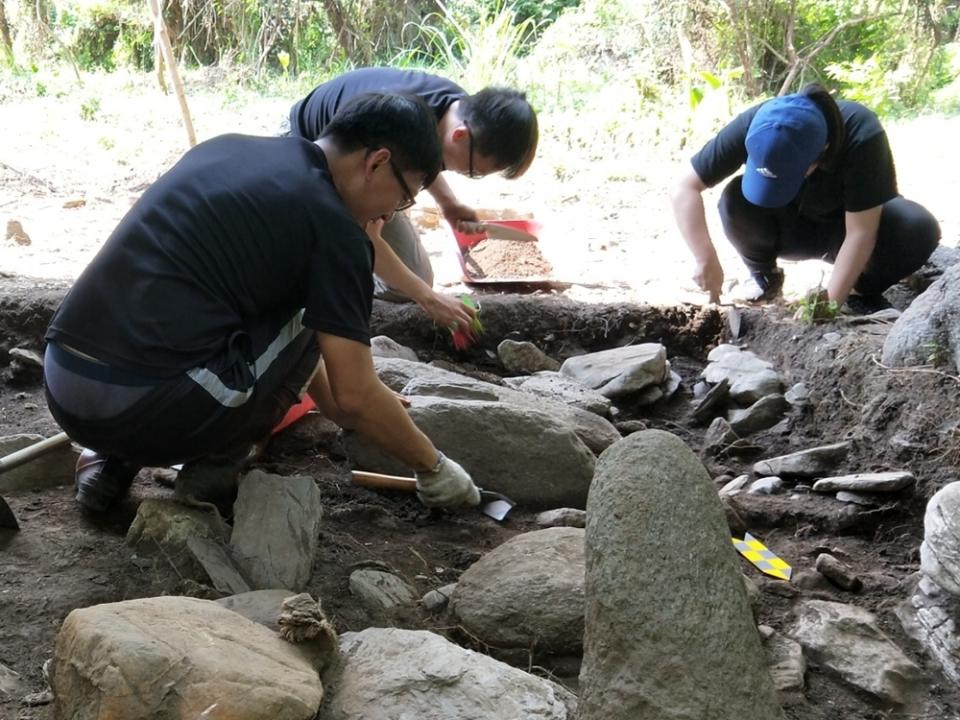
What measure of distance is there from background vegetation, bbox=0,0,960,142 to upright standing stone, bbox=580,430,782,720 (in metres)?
7.02

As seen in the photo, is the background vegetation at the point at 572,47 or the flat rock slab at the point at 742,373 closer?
the flat rock slab at the point at 742,373

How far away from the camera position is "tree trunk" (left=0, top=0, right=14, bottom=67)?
9312 millimetres

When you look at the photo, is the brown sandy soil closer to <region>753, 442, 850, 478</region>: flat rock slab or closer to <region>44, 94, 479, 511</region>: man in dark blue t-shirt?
<region>753, 442, 850, 478</region>: flat rock slab

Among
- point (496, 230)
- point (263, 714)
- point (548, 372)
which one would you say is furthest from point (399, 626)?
point (496, 230)

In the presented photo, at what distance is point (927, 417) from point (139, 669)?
254cm

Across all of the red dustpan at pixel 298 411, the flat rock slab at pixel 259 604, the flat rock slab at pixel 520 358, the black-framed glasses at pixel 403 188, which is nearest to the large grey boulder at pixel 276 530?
the flat rock slab at pixel 259 604

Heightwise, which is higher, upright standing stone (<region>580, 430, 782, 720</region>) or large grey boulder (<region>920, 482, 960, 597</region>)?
upright standing stone (<region>580, 430, 782, 720</region>)

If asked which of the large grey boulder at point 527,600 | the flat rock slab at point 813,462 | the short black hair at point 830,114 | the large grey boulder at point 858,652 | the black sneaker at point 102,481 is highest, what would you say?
the short black hair at point 830,114

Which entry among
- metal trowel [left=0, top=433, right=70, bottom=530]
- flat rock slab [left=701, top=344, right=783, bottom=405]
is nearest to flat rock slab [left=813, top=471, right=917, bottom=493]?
flat rock slab [left=701, top=344, right=783, bottom=405]

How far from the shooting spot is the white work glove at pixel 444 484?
8.48 ft

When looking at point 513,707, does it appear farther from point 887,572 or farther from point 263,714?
point 887,572

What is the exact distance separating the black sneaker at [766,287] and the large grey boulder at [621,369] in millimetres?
964

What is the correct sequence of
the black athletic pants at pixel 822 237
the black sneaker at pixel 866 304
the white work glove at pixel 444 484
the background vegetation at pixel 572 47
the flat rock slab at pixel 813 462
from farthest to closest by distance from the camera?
the background vegetation at pixel 572 47 → the black sneaker at pixel 866 304 → the black athletic pants at pixel 822 237 → the flat rock slab at pixel 813 462 → the white work glove at pixel 444 484

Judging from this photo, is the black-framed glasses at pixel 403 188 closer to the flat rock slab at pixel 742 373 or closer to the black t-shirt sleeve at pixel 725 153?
the flat rock slab at pixel 742 373
